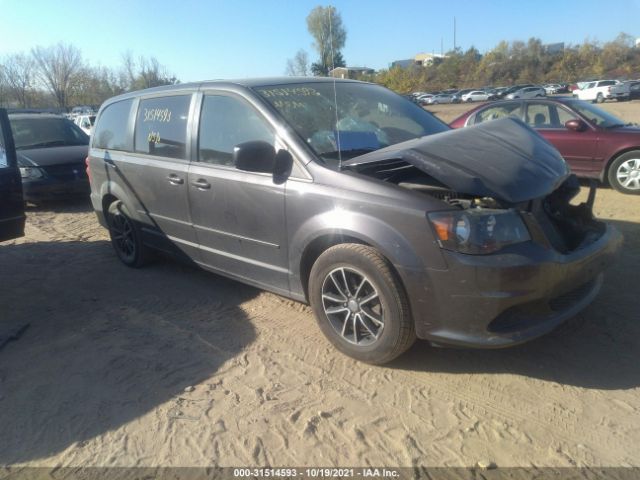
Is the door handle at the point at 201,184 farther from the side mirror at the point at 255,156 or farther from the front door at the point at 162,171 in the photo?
the side mirror at the point at 255,156

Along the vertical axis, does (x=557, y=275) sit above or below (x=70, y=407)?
above

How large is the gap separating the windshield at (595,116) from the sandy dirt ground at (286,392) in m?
4.44

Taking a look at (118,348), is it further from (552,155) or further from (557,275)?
(552,155)

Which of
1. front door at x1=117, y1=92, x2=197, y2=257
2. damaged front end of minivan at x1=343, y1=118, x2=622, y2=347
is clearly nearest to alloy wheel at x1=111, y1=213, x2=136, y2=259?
front door at x1=117, y1=92, x2=197, y2=257

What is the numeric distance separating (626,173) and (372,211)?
6387mm

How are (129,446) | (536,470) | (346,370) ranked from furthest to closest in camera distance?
1. (346,370)
2. (129,446)
3. (536,470)

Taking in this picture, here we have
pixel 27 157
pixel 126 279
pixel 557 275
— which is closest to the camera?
pixel 557 275

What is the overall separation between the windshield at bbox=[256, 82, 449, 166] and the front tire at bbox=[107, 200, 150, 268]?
7.65ft

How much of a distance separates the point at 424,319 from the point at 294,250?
104 cm

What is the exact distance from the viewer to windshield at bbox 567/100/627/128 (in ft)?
25.5

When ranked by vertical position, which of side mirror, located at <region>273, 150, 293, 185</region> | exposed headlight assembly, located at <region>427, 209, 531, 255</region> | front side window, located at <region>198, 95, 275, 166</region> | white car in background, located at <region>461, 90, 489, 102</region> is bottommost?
exposed headlight assembly, located at <region>427, 209, 531, 255</region>

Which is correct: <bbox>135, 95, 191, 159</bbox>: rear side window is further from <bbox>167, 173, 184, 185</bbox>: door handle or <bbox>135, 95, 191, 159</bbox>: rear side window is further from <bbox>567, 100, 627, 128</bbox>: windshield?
<bbox>567, 100, 627, 128</bbox>: windshield

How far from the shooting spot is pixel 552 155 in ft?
11.5

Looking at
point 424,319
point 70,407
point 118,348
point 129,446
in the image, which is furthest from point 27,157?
point 424,319
